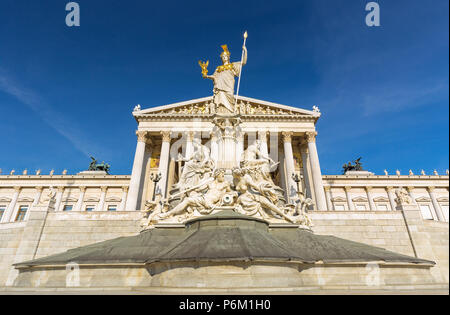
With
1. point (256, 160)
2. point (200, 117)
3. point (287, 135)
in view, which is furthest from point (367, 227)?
point (200, 117)

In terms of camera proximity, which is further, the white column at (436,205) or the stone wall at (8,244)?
the white column at (436,205)

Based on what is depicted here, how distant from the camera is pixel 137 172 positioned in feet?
108

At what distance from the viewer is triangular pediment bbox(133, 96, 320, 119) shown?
36438 millimetres

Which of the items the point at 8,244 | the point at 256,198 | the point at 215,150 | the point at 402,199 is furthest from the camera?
the point at 402,199

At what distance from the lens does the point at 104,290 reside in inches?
184

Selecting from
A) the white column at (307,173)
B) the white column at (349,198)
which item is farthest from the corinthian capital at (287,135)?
the white column at (349,198)

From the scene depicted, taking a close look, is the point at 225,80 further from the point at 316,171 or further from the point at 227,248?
the point at 316,171

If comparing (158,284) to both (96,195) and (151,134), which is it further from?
(96,195)

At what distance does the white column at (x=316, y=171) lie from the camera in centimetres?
3055

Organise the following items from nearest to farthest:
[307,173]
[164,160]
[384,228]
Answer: [384,228]
[164,160]
[307,173]

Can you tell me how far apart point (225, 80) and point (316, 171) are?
24474 millimetres

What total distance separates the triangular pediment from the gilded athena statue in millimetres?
24113

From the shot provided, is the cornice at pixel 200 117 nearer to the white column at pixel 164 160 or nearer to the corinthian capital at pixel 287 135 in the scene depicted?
the corinthian capital at pixel 287 135

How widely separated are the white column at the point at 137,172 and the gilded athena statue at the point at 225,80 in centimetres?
2199
